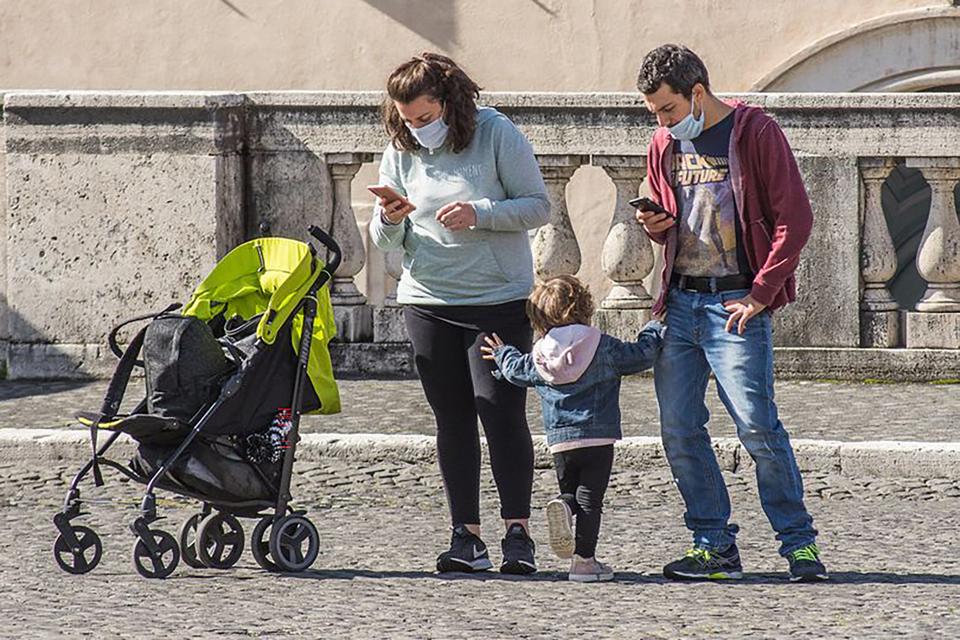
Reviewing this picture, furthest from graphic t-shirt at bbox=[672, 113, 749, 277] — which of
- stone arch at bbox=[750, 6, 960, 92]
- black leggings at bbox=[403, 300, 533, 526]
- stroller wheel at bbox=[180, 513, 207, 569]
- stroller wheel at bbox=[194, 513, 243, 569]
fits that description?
stone arch at bbox=[750, 6, 960, 92]

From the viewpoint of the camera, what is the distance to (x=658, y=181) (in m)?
6.48

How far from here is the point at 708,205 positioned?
638cm

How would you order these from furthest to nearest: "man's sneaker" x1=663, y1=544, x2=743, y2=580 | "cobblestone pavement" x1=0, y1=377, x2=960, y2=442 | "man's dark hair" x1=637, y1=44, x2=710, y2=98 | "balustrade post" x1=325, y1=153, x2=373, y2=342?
1. "balustrade post" x1=325, y1=153, x2=373, y2=342
2. "cobblestone pavement" x1=0, y1=377, x2=960, y2=442
3. "man's sneaker" x1=663, y1=544, x2=743, y2=580
4. "man's dark hair" x1=637, y1=44, x2=710, y2=98

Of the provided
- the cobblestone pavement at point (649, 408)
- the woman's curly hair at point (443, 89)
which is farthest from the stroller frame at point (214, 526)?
the cobblestone pavement at point (649, 408)

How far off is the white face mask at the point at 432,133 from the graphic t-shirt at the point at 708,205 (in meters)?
0.67

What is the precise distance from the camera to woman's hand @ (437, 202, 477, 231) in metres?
6.43

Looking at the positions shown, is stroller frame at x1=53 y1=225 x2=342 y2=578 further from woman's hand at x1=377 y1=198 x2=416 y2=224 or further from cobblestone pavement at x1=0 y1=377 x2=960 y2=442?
cobblestone pavement at x1=0 y1=377 x2=960 y2=442

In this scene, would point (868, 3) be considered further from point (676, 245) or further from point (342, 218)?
point (676, 245)

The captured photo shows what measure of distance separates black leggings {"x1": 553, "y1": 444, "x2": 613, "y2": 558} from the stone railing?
12.0ft

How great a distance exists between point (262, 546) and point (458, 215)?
3.72 feet

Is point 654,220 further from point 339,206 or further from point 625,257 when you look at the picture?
point 339,206

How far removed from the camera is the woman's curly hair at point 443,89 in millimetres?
6484

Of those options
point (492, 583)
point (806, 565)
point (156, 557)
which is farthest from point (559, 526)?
point (156, 557)

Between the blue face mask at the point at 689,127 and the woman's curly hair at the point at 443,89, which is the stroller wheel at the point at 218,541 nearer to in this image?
the woman's curly hair at the point at 443,89
